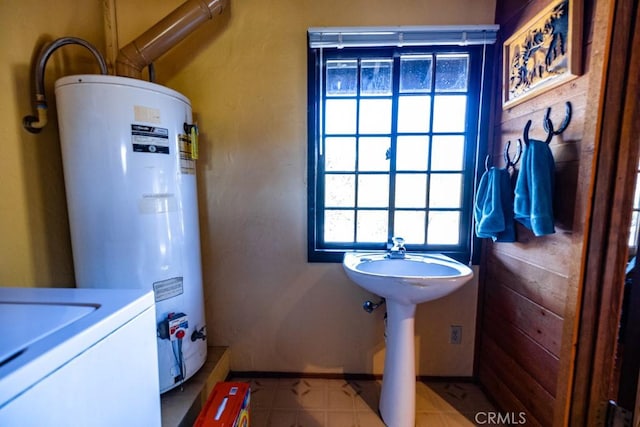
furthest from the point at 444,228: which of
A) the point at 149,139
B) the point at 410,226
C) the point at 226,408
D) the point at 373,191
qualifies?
the point at 149,139

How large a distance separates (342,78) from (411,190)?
0.73 metres

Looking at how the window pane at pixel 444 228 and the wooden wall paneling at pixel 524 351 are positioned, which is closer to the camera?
the wooden wall paneling at pixel 524 351

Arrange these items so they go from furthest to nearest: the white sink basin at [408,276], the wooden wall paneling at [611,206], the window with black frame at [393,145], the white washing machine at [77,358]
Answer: the window with black frame at [393,145]
the white sink basin at [408,276]
the wooden wall paneling at [611,206]
the white washing machine at [77,358]

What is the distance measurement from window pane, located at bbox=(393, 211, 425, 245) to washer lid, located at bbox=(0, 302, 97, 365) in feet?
4.33

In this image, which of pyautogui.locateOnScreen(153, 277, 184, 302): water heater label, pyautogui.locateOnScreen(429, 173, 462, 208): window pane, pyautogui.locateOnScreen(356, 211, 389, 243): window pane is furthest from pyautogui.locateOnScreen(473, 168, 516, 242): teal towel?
pyautogui.locateOnScreen(153, 277, 184, 302): water heater label

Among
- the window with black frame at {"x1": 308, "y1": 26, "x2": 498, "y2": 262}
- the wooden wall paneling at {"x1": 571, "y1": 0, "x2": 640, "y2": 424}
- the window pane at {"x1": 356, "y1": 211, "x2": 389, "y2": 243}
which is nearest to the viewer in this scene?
the wooden wall paneling at {"x1": 571, "y1": 0, "x2": 640, "y2": 424}

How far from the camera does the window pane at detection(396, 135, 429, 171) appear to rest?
4.65 feet

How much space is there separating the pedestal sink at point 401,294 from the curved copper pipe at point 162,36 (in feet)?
4.28

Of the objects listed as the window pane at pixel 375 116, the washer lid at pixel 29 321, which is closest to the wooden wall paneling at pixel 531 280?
the window pane at pixel 375 116

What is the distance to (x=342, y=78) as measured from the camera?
1.41 m

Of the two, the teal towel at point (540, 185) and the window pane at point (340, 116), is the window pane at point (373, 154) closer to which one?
the window pane at point (340, 116)

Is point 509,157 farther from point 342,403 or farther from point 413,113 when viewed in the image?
point 342,403

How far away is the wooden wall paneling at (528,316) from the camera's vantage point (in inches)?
38.9

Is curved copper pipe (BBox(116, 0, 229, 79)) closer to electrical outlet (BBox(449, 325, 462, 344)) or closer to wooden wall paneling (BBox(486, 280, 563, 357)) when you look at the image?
wooden wall paneling (BBox(486, 280, 563, 357))
